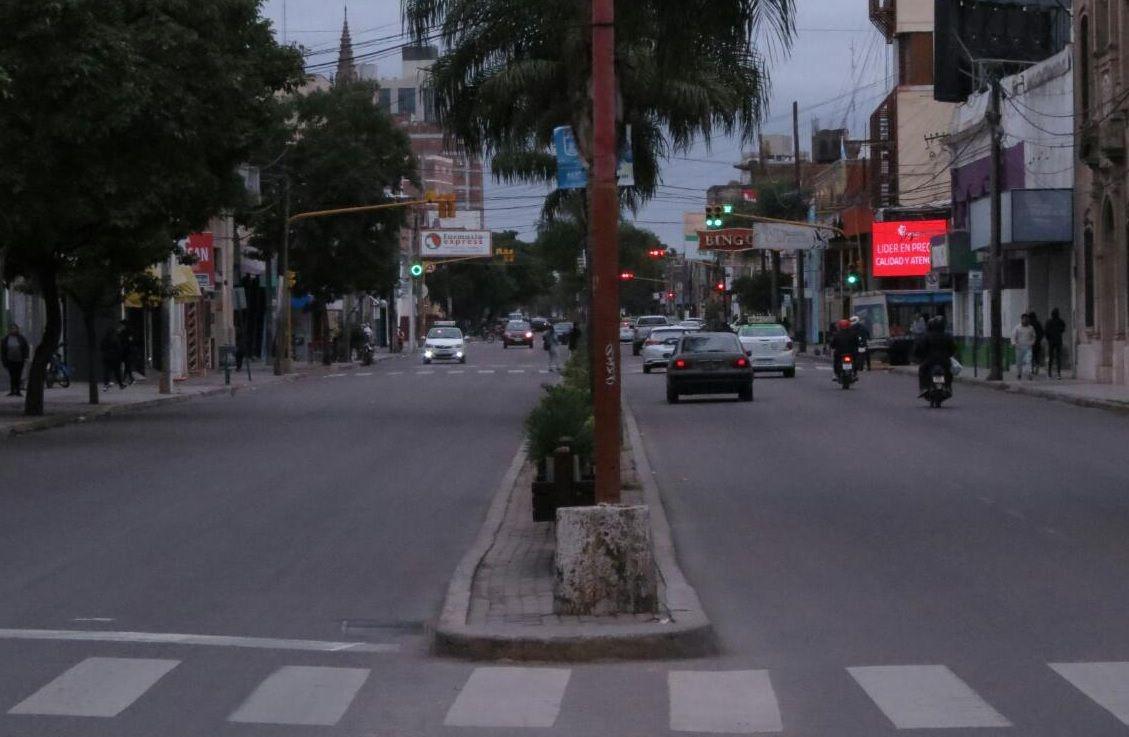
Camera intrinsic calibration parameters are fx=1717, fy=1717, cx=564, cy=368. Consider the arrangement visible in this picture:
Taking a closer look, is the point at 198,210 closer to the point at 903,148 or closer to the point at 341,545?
the point at 341,545

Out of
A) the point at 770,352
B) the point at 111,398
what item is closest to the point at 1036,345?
the point at 770,352

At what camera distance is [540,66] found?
96.6 feet

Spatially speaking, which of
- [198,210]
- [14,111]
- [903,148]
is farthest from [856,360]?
[903,148]

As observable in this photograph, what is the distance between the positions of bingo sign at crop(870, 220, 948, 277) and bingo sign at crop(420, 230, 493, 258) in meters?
60.8

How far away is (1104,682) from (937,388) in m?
24.5

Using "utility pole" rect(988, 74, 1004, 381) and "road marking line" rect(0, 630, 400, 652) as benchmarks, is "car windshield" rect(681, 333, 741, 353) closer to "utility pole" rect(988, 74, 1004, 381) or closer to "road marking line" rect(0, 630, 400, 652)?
"utility pole" rect(988, 74, 1004, 381)

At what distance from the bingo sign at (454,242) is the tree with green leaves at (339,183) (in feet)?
213

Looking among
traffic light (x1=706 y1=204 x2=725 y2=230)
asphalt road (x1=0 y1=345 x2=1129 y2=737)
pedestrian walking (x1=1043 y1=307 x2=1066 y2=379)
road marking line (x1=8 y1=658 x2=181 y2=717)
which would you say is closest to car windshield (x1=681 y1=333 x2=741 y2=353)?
asphalt road (x1=0 y1=345 x2=1129 y2=737)

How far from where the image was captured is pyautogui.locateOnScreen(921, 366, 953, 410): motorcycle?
33.0m

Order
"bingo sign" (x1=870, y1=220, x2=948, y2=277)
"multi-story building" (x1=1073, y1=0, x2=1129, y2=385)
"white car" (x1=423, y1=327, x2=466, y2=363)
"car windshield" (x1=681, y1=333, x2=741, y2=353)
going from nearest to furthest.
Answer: "car windshield" (x1=681, y1=333, x2=741, y2=353)
"multi-story building" (x1=1073, y1=0, x2=1129, y2=385)
"white car" (x1=423, y1=327, x2=466, y2=363)
"bingo sign" (x1=870, y1=220, x2=948, y2=277)

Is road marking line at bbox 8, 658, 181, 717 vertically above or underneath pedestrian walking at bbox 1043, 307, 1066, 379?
underneath

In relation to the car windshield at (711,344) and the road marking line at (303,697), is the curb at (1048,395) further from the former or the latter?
the road marking line at (303,697)

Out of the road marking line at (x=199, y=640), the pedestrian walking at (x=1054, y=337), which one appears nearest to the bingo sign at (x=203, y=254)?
the pedestrian walking at (x=1054, y=337)

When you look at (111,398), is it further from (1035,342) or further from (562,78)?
(1035,342)
